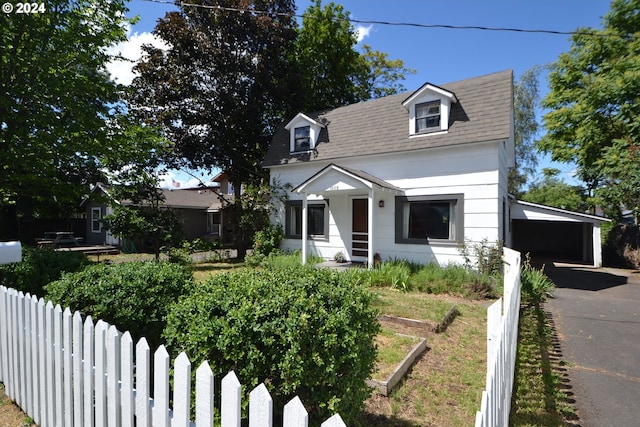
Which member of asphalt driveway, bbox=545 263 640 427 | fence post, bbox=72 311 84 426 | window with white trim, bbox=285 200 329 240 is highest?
window with white trim, bbox=285 200 329 240

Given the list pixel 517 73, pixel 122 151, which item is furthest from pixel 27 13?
pixel 517 73

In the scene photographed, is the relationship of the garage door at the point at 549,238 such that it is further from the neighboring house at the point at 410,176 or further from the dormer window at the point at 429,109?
the dormer window at the point at 429,109

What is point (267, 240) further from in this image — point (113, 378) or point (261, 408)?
point (261, 408)

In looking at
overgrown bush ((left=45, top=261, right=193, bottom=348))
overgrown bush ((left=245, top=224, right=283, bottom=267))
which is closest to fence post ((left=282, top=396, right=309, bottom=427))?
overgrown bush ((left=45, top=261, right=193, bottom=348))

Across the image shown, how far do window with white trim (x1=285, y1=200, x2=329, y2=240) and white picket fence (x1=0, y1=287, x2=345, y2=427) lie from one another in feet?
34.5

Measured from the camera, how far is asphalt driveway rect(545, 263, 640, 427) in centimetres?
355

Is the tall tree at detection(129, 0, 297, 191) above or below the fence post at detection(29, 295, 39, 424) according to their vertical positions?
above

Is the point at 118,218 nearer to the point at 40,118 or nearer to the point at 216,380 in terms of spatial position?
the point at 40,118

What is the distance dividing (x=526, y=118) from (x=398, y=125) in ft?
67.5

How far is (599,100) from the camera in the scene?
15.8 m

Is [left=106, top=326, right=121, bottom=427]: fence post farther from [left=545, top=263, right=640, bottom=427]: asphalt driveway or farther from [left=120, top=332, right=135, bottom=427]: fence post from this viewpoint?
[left=545, top=263, right=640, bottom=427]: asphalt driveway

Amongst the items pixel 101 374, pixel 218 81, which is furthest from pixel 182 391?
pixel 218 81

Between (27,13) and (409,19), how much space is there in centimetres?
867

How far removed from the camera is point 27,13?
7039 millimetres
